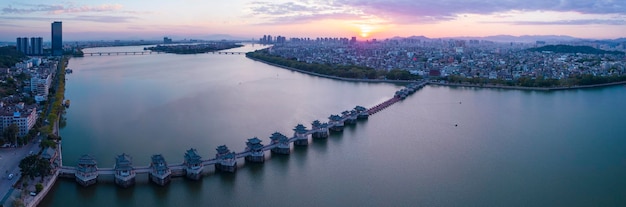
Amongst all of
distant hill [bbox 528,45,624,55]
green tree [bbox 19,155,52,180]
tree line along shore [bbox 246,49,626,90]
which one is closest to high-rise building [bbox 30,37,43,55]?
tree line along shore [bbox 246,49,626,90]

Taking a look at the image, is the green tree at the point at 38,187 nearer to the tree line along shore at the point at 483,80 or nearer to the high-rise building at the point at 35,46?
the tree line along shore at the point at 483,80

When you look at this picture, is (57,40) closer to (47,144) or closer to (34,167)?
(47,144)

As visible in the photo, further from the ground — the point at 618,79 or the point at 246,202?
the point at 618,79

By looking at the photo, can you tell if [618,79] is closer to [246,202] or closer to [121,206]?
[246,202]

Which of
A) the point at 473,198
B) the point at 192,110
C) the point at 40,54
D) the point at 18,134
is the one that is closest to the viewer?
the point at 473,198

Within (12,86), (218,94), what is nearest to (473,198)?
(218,94)

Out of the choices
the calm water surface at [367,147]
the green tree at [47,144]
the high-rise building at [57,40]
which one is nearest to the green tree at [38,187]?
the calm water surface at [367,147]

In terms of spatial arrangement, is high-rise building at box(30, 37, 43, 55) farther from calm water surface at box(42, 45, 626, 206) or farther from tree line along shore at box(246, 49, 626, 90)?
tree line along shore at box(246, 49, 626, 90)

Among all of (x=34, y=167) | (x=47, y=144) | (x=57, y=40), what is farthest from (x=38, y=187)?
(x=57, y=40)
